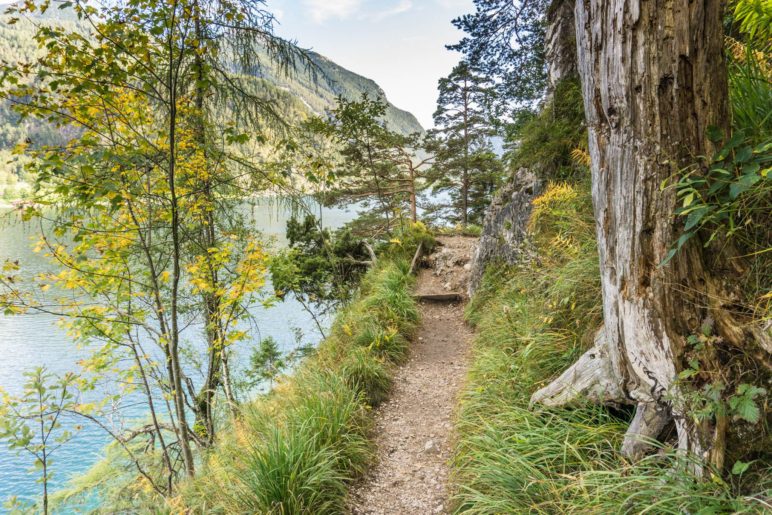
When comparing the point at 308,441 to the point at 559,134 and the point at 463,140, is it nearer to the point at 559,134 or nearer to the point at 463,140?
the point at 559,134

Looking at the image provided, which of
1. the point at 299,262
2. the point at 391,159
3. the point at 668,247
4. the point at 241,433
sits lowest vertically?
the point at 241,433

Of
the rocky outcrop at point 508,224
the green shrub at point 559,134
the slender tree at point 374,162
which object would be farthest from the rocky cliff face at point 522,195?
the slender tree at point 374,162

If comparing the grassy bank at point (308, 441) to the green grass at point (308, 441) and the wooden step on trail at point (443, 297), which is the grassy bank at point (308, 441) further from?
the wooden step on trail at point (443, 297)

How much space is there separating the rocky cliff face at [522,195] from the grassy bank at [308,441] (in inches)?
103

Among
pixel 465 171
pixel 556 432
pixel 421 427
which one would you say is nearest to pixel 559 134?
pixel 556 432

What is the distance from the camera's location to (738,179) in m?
1.47

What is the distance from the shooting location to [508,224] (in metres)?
6.48

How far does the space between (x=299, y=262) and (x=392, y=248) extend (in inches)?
119

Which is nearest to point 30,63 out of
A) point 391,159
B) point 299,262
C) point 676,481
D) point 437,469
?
point 437,469

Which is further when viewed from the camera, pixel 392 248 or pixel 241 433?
pixel 392 248

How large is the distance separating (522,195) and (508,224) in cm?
58

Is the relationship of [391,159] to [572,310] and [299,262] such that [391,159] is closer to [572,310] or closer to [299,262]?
[299,262]

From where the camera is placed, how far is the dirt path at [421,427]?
2871 mm

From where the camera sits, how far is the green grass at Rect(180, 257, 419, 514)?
257cm
